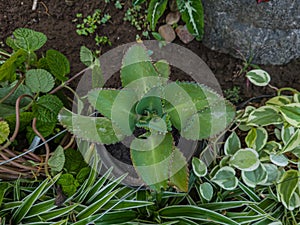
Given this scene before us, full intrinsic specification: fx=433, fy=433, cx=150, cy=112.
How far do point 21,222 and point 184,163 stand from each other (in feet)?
1.66

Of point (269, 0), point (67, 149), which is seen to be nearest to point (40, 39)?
point (67, 149)

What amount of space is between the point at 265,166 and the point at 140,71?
1.59 feet

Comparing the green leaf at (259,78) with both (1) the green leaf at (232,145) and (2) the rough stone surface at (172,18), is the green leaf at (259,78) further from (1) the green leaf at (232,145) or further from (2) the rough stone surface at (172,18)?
(2) the rough stone surface at (172,18)

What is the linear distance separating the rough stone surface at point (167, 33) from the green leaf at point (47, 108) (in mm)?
591

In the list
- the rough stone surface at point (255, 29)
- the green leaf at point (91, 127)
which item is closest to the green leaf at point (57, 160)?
the green leaf at point (91, 127)

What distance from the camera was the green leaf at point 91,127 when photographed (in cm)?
112

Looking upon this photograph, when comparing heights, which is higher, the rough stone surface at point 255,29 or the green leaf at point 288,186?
the rough stone surface at point 255,29

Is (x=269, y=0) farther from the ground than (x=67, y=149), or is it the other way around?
(x=269, y=0)

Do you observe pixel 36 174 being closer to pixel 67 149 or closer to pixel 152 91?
pixel 67 149

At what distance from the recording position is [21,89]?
1.25 metres

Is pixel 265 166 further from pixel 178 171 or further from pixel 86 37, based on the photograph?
pixel 86 37

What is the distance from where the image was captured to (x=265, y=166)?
51.0 inches

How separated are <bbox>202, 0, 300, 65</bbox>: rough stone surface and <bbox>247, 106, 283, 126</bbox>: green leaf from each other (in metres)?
0.35

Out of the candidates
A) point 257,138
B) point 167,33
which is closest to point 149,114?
point 257,138
